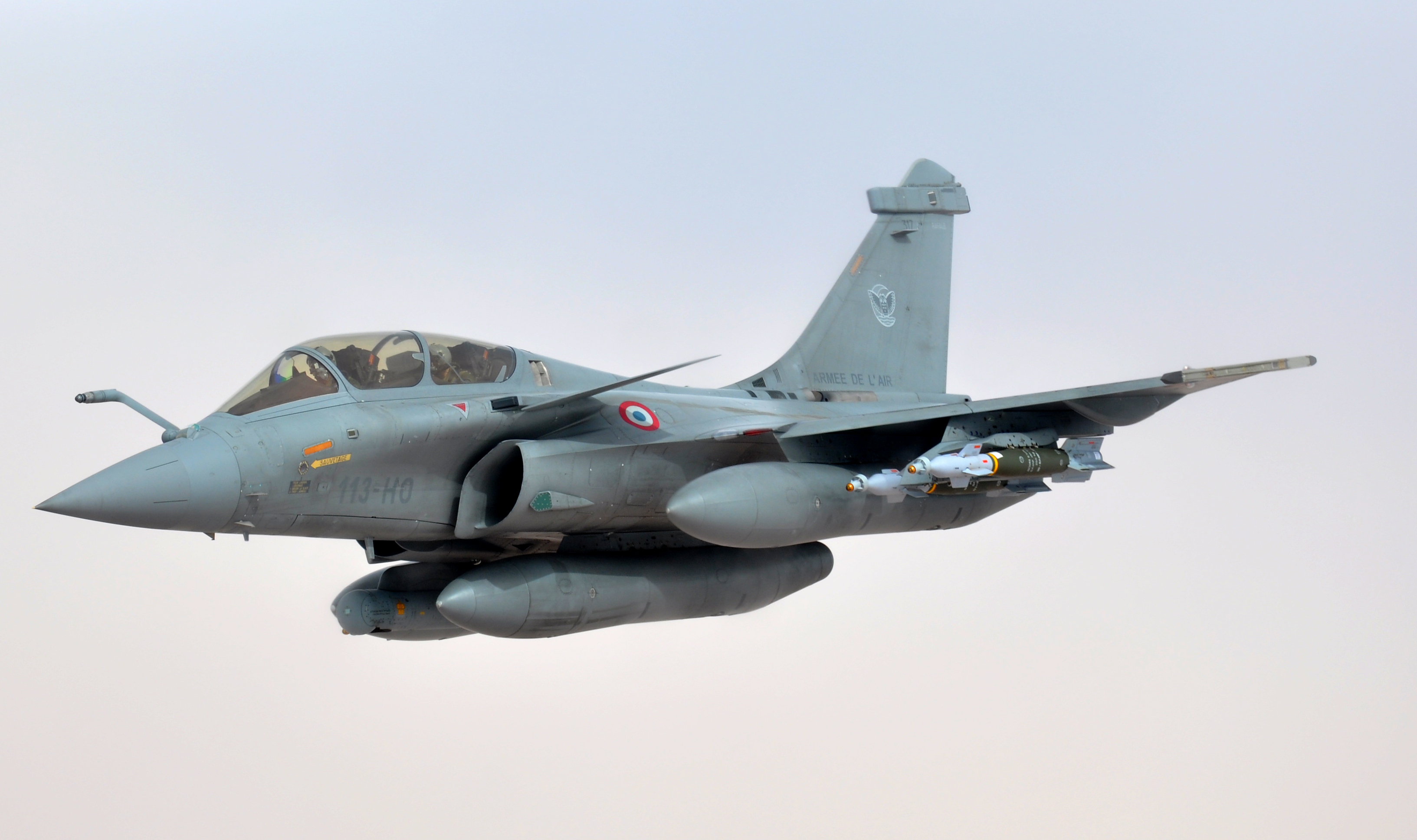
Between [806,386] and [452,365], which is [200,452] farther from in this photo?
[806,386]

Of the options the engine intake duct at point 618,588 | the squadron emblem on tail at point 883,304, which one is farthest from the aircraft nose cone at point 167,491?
the squadron emblem on tail at point 883,304

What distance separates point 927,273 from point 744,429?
3299mm

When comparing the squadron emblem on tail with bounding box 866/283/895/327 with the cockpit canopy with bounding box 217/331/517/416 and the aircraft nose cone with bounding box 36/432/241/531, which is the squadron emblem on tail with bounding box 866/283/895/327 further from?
the aircraft nose cone with bounding box 36/432/241/531

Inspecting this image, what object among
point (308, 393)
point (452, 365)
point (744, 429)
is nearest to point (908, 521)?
point (744, 429)

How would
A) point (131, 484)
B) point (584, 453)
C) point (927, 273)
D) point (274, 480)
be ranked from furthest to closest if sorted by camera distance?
point (927, 273) < point (584, 453) < point (274, 480) < point (131, 484)

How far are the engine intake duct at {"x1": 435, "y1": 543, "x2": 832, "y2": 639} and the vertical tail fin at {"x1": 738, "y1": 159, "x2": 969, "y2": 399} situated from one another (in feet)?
4.98

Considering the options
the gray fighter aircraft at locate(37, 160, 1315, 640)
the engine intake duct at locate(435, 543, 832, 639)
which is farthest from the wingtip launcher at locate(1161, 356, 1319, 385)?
the engine intake duct at locate(435, 543, 832, 639)

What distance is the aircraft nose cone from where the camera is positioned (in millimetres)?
6965

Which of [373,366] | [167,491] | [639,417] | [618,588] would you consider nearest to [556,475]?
[639,417]

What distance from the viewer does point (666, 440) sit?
28.8 ft

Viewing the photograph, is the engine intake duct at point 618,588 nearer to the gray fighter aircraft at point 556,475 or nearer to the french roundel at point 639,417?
the gray fighter aircraft at point 556,475

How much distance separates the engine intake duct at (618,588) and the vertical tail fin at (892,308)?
1.52 m

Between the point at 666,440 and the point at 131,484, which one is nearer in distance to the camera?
the point at 131,484

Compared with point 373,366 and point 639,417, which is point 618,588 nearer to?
point 639,417
